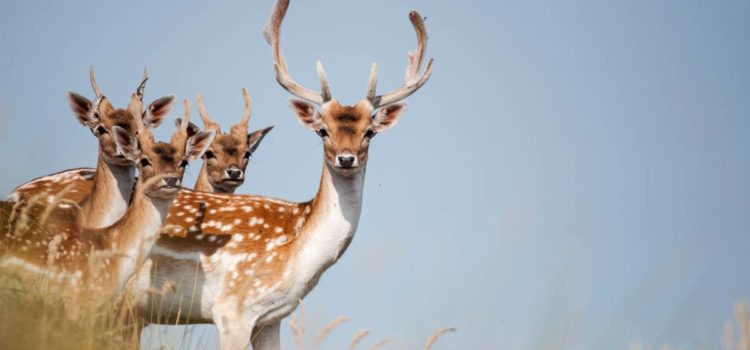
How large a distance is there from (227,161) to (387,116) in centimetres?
289

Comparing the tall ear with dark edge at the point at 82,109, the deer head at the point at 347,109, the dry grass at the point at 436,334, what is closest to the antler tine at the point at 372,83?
the deer head at the point at 347,109

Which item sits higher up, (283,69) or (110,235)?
(283,69)

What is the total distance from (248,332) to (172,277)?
2.36 ft

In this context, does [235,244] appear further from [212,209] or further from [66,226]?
[66,226]

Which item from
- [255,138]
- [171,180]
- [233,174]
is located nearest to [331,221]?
[171,180]

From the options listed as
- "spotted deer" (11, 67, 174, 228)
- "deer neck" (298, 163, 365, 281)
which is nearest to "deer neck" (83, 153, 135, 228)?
"spotted deer" (11, 67, 174, 228)

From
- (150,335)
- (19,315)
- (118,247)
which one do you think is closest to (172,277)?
(118,247)

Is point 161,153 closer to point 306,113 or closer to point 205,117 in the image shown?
point 306,113

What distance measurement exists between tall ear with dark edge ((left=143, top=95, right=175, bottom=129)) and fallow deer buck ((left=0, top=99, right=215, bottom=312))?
0.61m

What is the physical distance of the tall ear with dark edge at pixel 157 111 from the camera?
9211mm

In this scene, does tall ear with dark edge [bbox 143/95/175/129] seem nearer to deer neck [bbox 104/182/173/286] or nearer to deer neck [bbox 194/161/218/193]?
deer neck [bbox 194/161/218/193]

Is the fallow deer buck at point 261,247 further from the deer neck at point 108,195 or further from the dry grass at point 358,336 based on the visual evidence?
the dry grass at point 358,336

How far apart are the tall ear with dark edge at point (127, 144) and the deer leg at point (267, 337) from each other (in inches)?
60.9

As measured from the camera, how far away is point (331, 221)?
7840 mm
